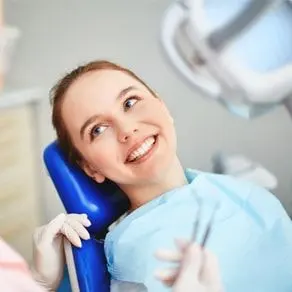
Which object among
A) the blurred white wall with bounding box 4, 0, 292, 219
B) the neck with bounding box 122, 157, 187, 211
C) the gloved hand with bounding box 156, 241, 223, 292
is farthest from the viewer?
the blurred white wall with bounding box 4, 0, 292, 219

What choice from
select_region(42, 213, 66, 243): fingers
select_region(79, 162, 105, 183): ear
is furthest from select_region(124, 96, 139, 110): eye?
select_region(42, 213, 66, 243): fingers

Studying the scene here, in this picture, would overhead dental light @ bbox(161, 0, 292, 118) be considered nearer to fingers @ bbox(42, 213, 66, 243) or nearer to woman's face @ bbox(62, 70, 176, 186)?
woman's face @ bbox(62, 70, 176, 186)

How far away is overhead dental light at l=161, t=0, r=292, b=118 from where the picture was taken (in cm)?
126

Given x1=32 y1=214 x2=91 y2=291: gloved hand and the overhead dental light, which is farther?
the overhead dental light

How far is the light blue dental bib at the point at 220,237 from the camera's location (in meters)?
1.01

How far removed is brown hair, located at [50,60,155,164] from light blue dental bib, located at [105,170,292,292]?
0.17 meters

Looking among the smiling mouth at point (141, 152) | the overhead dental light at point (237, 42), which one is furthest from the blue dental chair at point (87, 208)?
the overhead dental light at point (237, 42)

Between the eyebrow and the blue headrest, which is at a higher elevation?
the eyebrow

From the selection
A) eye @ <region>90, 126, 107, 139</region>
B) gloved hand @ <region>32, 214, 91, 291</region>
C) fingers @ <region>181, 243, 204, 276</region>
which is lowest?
fingers @ <region>181, 243, 204, 276</region>

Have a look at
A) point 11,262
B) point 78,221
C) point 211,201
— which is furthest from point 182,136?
point 11,262

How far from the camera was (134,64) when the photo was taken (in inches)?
48.7

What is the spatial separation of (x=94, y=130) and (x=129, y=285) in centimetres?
29

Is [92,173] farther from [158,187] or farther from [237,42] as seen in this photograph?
[237,42]

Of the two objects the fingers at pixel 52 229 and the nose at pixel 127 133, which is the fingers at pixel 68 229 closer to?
the fingers at pixel 52 229
